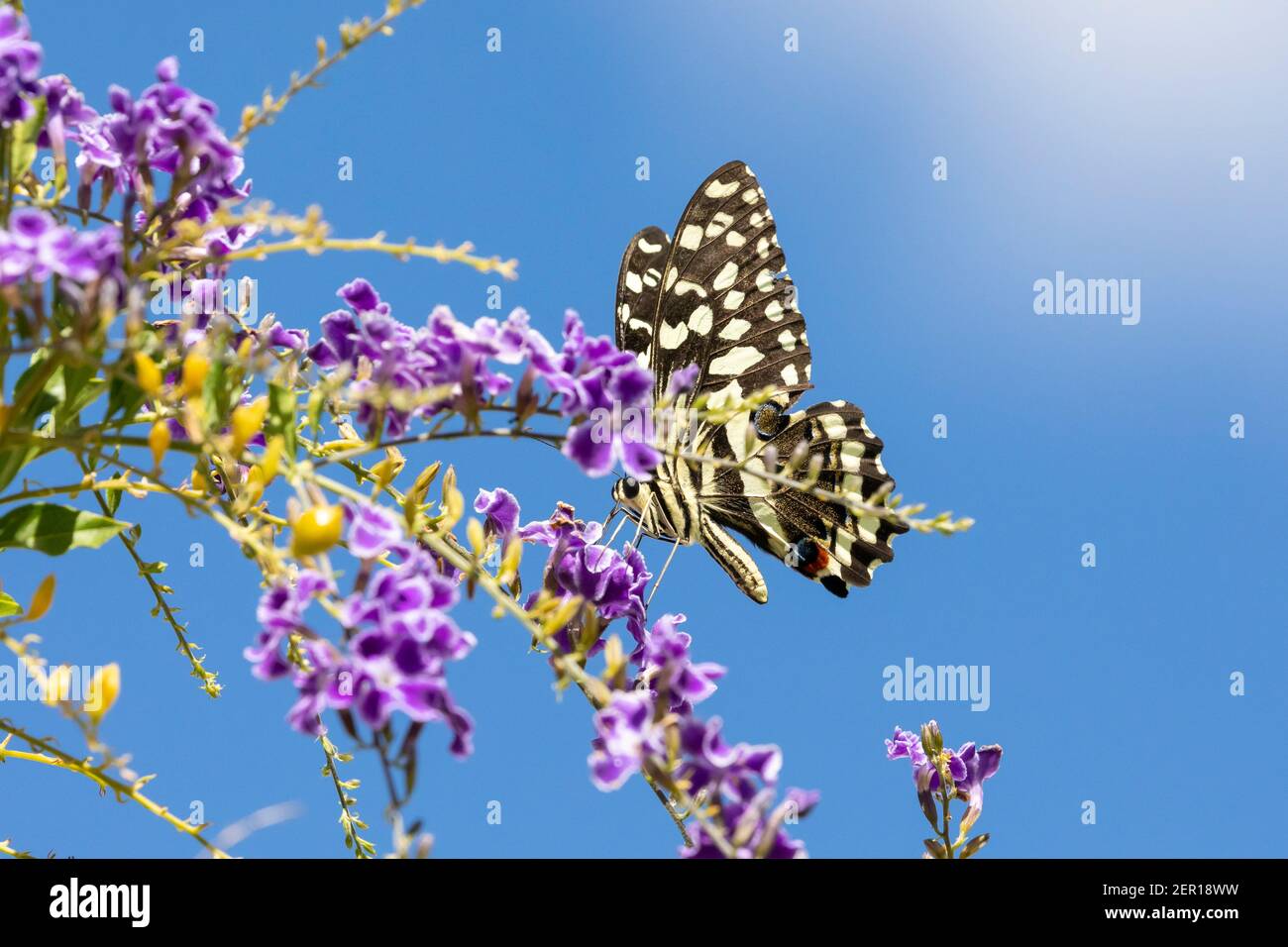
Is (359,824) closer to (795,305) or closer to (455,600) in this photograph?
(455,600)

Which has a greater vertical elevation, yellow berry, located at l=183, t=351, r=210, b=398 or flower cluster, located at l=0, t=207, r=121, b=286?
flower cluster, located at l=0, t=207, r=121, b=286

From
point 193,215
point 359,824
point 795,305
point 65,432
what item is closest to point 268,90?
point 193,215

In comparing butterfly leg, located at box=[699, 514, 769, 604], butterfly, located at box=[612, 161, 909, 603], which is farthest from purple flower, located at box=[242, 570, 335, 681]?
butterfly, located at box=[612, 161, 909, 603]

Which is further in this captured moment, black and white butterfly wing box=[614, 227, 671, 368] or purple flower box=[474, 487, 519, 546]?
black and white butterfly wing box=[614, 227, 671, 368]

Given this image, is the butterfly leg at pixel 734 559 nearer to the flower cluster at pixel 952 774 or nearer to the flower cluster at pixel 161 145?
the flower cluster at pixel 952 774

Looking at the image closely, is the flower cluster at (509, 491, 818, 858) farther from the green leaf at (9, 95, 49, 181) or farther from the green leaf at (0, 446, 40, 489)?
the green leaf at (9, 95, 49, 181)

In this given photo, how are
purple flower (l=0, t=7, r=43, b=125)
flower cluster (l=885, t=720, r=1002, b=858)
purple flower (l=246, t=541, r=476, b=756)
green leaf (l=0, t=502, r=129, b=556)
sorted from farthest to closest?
flower cluster (l=885, t=720, r=1002, b=858) → green leaf (l=0, t=502, r=129, b=556) → purple flower (l=0, t=7, r=43, b=125) → purple flower (l=246, t=541, r=476, b=756)
